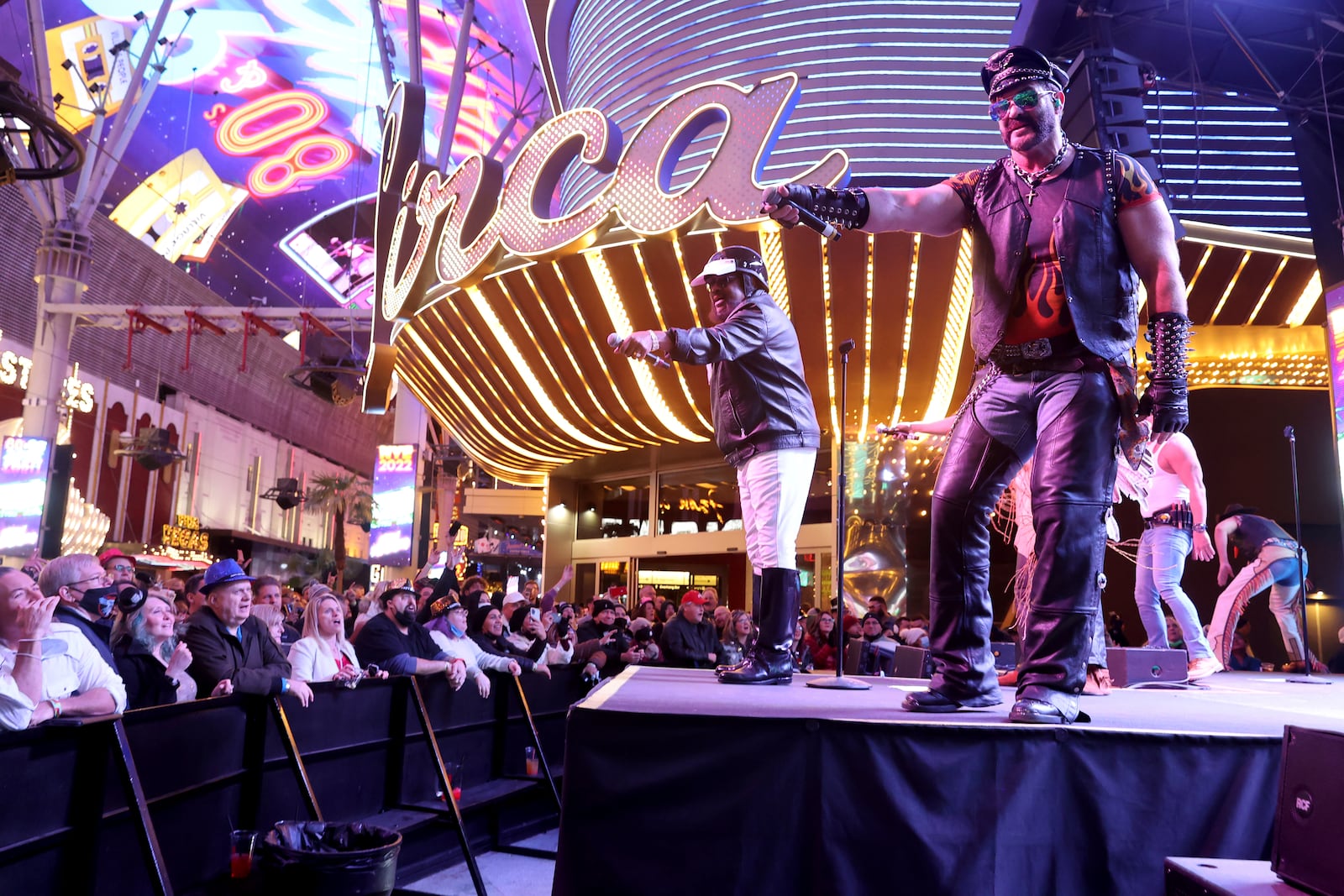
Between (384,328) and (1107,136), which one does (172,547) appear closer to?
(384,328)

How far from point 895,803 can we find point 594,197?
11.1 metres

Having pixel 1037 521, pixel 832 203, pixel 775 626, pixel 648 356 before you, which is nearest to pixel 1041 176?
pixel 832 203

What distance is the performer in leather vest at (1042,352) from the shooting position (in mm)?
3010

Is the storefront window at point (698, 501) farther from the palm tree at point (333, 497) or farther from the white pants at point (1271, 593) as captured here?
the palm tree at point (333, 497)

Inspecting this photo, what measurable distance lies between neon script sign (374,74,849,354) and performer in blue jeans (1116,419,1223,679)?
5296 millimetres

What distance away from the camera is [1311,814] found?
6.13ft

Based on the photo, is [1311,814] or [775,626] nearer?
[1311,814]

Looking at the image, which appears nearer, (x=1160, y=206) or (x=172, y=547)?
(x=1160, y=206)

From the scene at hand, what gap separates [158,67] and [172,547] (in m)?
14.9

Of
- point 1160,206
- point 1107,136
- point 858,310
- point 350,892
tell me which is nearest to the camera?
point 1160,206

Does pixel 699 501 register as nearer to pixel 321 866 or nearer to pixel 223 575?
pixel 223 575

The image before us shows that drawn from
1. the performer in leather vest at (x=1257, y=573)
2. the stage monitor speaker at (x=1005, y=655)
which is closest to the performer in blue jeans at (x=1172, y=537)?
the stage monitor speaker at (x=1005, y=655)

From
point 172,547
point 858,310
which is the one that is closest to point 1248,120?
point 858,310

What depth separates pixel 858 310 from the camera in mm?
13695
